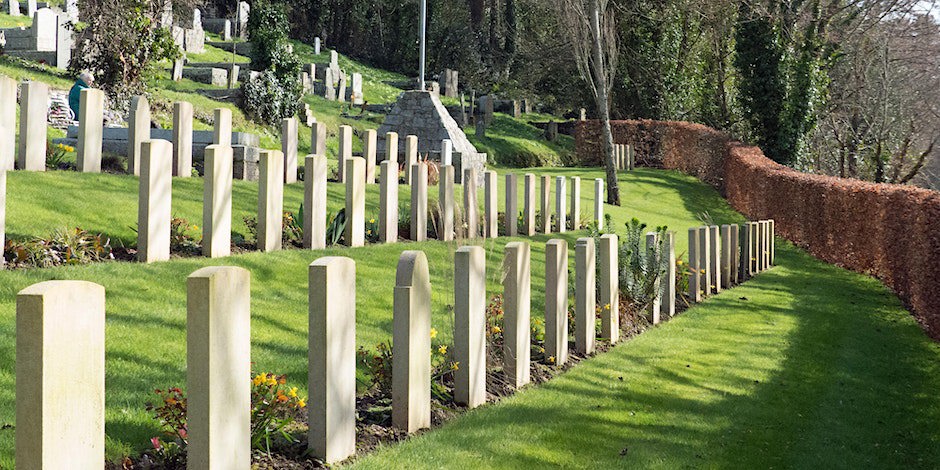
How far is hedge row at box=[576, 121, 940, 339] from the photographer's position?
12734 millimetres

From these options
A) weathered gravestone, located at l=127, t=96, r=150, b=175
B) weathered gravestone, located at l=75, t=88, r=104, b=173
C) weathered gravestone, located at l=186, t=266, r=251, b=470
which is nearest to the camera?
weathered gravestone, located at l=186, t=266, r=251, b=470

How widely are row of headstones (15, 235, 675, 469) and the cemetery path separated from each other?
0.30 m

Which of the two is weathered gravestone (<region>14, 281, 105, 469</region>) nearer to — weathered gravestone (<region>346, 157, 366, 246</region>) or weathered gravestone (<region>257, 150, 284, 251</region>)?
weathered gravestone (<region>257, 150, 284, 251</region>)

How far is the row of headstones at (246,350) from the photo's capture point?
10.5 ft

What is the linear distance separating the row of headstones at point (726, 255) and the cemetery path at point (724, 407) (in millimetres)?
707

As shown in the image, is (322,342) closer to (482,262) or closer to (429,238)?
(482,262)

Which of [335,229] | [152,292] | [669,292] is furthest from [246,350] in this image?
[669,292]

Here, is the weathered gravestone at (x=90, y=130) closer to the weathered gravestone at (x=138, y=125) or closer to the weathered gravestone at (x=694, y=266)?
the weathered gravestone at (x=138, y=125)

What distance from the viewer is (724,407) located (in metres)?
7.45

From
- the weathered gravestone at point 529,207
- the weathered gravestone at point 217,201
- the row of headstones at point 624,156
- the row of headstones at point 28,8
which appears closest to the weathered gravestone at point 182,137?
the weathered gravestone at point 217,201

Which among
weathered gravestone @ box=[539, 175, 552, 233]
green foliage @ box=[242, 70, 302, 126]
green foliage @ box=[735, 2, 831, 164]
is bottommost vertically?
weathered gravestone @ box=[539, 175, 552, 233]

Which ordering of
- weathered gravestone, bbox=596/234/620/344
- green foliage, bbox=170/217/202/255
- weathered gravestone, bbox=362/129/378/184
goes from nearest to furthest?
weathered gravestone, bbox=596/234/620/344, green foliage, bbox=170/217/202/255, weathered gravestone, bbox=362/129/378/184

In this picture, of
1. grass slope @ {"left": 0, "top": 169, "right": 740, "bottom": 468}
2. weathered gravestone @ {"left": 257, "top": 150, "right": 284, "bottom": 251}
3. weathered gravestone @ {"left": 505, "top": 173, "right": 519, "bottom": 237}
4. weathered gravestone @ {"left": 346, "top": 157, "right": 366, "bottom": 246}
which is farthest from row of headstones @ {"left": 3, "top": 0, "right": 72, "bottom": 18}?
weathered gravestone @ {"left": 257, "top": 150, "right": 284, "bottom": 251}

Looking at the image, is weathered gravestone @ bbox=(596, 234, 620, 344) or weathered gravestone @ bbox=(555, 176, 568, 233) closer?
weathered gravestone @ bbox=(596, 234, 620, 344)
